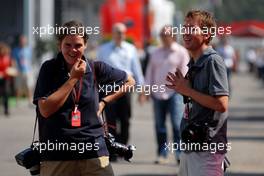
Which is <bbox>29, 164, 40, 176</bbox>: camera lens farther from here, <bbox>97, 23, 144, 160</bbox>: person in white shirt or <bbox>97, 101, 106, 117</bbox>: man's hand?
<bbox>97, 23, 144, 160</bbox>: person in white shirt

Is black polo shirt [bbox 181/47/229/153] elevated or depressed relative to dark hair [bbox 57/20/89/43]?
depressed

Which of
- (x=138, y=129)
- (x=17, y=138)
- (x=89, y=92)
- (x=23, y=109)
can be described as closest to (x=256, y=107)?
(x=23, y=109)

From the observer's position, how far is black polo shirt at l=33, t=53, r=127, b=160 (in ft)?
21.0

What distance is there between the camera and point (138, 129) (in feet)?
61.0

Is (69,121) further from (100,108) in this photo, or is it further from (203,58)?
(203,58)

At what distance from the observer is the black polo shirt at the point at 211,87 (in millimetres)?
6309

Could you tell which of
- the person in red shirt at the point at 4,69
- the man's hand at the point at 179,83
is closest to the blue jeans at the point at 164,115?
the man's hand at the point at 179,83

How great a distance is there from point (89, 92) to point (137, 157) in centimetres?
713

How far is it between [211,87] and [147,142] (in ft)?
31.4

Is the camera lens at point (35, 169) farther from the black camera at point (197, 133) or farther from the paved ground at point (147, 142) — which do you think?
the paved ground at point (147, 142)

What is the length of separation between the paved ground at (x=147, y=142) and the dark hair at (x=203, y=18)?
5355 mm

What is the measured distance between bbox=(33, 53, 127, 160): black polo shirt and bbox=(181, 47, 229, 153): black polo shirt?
0.67 meters

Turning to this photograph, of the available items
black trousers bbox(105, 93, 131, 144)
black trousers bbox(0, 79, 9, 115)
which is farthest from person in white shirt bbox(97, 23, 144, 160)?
black trousers bbox(0, 79, 9, 115)

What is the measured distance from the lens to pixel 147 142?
1583cm
